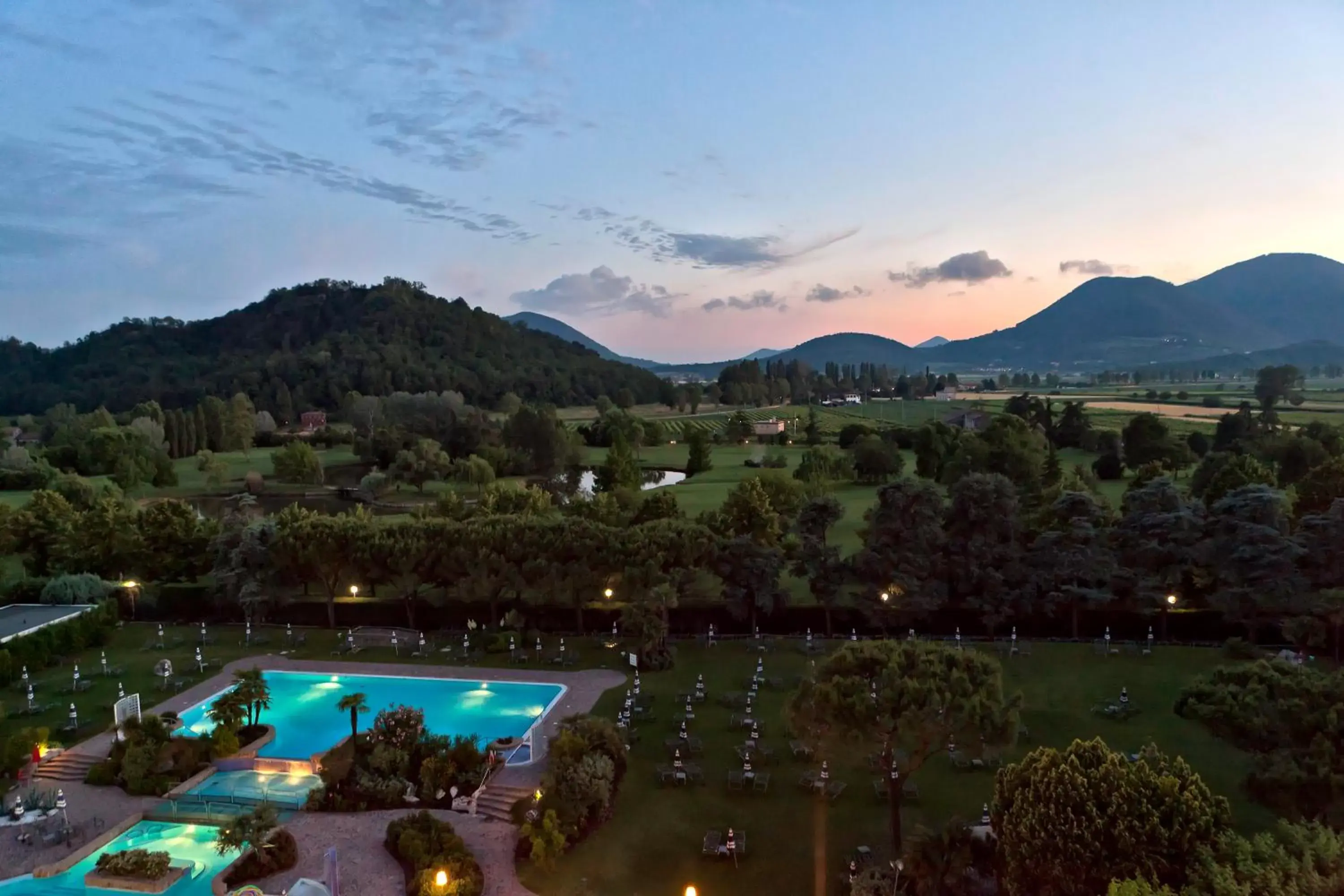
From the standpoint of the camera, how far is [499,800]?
58.1 feet

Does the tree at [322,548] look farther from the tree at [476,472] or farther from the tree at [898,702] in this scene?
the tree at [476,472]

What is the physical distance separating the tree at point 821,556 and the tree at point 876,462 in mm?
32351

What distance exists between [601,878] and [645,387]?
142 meters

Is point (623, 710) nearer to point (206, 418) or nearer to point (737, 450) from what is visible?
point (737, 450)

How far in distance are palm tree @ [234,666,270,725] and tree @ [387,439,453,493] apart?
45228mm

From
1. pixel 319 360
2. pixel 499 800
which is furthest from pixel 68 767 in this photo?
pixel 319 360

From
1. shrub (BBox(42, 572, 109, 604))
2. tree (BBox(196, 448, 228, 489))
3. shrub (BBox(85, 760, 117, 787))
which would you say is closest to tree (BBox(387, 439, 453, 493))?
tree (BBox(196, 448, 228, 489))

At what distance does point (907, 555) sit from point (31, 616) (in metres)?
32.3

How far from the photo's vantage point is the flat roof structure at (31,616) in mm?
27703

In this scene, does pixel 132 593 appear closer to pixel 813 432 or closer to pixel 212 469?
pixel 212 469

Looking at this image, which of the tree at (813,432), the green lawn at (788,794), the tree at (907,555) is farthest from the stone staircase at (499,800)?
the tree at (813,432)

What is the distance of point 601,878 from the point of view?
14.8 m

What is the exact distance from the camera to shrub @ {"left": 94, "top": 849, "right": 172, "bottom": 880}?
598 inches

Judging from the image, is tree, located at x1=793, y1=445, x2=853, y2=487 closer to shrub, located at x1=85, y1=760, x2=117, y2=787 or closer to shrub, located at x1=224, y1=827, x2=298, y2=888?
shrub, located at x1=85, y1=760, x2=117, y2=787
